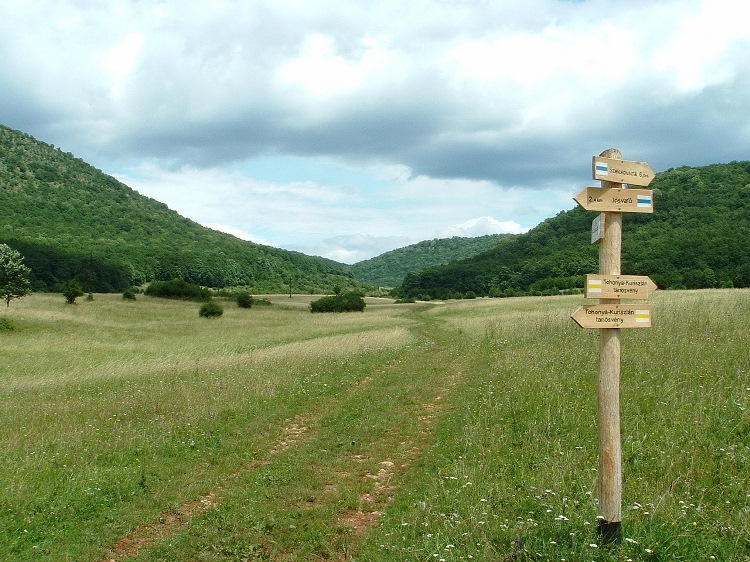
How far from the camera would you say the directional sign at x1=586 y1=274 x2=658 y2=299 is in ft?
17.4

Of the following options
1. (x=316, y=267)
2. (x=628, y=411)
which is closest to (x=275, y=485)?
(x=628, y=411)

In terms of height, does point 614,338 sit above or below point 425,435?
above

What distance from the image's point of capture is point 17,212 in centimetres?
11281

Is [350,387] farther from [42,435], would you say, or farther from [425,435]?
[42,435]

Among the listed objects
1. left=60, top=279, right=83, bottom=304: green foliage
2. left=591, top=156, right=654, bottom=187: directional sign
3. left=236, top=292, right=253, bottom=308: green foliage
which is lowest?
left=236, top=292, right=253, bottom=308: green foliage

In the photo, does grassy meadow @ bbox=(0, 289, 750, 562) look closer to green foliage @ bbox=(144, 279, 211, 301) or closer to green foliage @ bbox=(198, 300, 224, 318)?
green foliage @ bbox=(198, 300, 224, 318)

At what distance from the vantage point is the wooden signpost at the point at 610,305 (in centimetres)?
529

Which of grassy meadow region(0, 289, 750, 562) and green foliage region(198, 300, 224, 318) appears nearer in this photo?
grassy meadow region(0, 289, 750, 562)

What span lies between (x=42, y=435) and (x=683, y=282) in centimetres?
6182

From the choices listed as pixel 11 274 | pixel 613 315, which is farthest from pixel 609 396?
pixel 11 274

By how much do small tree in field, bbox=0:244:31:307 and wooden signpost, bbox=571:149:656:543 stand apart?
40667mm

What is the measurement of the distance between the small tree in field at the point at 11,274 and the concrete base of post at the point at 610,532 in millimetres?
40929

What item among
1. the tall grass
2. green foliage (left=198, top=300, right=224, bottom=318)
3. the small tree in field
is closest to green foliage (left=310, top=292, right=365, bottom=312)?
green foliage (left=198, top=300, right=224, bottom=318)

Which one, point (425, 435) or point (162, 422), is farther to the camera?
point (162, 422)
